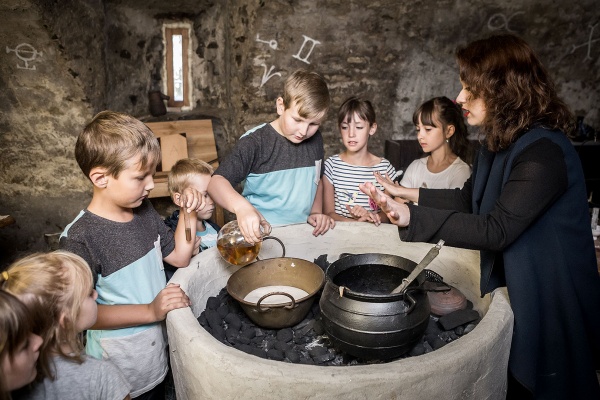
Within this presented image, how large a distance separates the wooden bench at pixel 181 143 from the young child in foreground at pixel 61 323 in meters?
3.48

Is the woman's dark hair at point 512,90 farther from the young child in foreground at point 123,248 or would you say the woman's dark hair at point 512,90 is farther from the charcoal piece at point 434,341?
the young child in foreground at point 123,248

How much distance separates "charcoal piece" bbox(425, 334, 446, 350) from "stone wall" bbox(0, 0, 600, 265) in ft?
12.5

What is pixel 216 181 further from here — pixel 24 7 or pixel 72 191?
pixel 72 191

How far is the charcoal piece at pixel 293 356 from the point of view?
2031 millimetres

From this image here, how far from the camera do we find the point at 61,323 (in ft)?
5.10

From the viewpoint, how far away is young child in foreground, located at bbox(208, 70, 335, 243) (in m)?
2.58

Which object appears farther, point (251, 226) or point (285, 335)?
point (285, 335)

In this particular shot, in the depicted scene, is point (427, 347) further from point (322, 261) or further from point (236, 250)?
point (236, 250)

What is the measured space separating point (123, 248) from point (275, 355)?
2.63 ft

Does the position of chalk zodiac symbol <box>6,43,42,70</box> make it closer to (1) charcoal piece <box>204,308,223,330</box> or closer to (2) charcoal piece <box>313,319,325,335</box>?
(1) charcoal piece <box>204,308,223,330</box>

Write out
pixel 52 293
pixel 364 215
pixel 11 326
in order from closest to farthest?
1. pixel 11 326
2. pixel 52 293
3. pixel 364 215

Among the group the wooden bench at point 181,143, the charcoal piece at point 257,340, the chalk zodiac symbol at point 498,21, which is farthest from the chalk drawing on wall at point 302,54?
the charcoal piece at point 257,340

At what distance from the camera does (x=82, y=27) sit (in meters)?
4.70

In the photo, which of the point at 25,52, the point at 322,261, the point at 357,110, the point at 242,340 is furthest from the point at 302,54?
the point at 242,340
